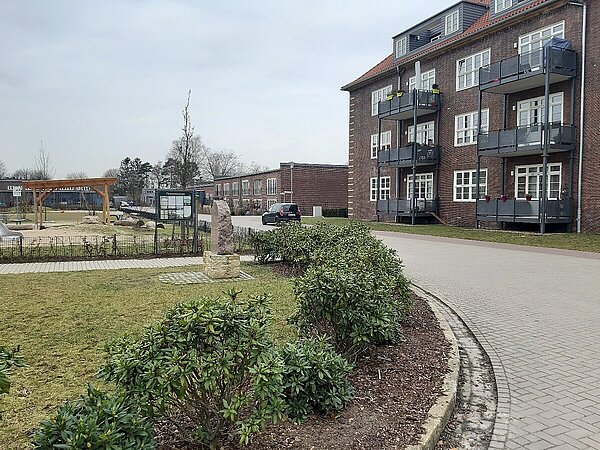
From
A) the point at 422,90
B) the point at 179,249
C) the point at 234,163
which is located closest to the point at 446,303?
the point at 179,249

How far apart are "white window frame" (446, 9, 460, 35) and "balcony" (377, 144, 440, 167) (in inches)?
307

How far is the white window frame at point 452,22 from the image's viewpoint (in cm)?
3225

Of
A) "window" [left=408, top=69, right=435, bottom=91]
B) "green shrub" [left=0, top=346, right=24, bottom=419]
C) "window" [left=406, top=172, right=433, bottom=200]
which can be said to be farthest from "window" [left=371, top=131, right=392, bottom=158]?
"green shrub" [left=0, top=346, right=24, bottom=419]

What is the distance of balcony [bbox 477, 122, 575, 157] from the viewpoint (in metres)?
23.0

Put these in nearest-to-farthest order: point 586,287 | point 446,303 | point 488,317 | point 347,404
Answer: point 347,404, point 488,317, point 446,303, point 586,287

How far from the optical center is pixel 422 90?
106ft

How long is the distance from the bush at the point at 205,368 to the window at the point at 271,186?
54724mm

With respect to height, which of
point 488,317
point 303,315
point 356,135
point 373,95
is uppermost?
point 373,95

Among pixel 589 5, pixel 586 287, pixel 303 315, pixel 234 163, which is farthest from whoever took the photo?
pixel 234 163

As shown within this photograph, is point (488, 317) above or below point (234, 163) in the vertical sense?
below

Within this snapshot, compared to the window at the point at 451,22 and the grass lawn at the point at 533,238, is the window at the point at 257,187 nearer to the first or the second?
the window at the point at 451,22

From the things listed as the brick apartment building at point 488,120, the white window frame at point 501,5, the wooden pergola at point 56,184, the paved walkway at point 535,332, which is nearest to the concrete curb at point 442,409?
the paved walkway at point 535,332

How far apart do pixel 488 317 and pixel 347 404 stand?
464 centimetres

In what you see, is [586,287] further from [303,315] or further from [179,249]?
[179,249]
